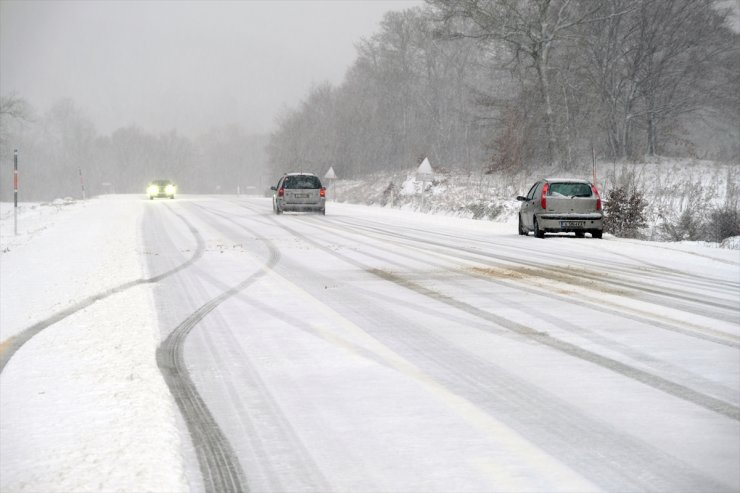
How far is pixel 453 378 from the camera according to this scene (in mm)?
5707

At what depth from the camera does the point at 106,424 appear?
4.52 metres

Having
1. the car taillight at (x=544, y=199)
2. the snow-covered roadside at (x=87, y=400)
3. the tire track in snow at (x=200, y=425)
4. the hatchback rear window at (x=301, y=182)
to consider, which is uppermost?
the hatchback rear window at (x=301, y=182)

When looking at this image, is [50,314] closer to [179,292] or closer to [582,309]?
[179,292]

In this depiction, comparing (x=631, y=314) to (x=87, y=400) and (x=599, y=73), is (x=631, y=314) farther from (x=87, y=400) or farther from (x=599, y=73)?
(x=599, y=73)

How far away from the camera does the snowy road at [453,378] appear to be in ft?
12.7

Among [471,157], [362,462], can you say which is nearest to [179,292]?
[362,462]

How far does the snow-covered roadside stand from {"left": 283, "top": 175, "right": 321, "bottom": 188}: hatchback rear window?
23.3 metres

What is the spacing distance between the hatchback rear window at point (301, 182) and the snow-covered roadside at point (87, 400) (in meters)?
23.3

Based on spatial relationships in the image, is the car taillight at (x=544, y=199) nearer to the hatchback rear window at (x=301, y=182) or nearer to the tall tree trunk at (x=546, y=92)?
the hatchback rear window at (x=301, y=182)

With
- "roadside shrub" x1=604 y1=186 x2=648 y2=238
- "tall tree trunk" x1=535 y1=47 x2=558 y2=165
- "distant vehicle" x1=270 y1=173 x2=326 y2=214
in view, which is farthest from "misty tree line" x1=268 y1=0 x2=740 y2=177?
"roadside shrub" x1=604 y1=186 x2=648 y2=238

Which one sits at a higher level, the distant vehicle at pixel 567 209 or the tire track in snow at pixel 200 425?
the distant vehicle at pixel 567 209

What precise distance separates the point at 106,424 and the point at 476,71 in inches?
2868

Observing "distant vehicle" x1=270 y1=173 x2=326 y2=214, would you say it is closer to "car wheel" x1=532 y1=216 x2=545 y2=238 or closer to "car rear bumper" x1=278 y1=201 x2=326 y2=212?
"car rear bumper" x1=278 y1=201 x2=326 y2=212

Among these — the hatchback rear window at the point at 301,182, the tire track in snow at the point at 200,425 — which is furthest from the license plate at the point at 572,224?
the tire track in snow at the point at 200,425
